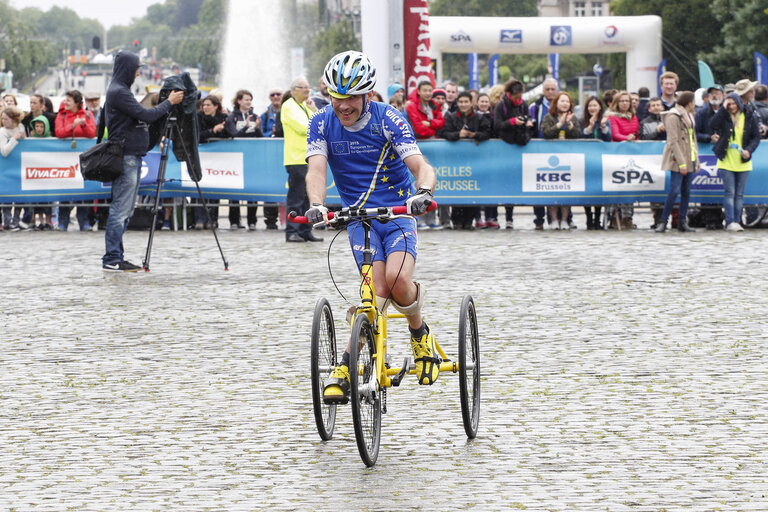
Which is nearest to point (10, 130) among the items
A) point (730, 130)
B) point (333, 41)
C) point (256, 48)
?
point (730, 130)

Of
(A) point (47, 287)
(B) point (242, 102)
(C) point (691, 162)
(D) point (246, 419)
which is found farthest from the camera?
(B) point (242, 102)

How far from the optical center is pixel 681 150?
61.7 ft

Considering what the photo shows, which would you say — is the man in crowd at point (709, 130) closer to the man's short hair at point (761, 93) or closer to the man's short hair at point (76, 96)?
the man's short hair at point (761, 93)

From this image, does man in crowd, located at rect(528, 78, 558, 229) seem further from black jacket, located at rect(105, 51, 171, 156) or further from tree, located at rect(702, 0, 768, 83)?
tree, located at rect(702, 0, 768, 83)

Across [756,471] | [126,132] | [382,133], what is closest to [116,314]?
[126,132]

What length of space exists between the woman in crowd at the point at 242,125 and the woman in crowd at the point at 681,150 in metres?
5.98

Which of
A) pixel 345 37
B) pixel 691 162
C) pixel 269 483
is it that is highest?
pixel 345 37

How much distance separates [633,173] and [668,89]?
1.50 m

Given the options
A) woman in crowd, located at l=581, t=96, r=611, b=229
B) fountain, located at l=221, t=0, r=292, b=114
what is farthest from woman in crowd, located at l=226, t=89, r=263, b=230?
fountain, located at l=221, t=0, r=292, b=114

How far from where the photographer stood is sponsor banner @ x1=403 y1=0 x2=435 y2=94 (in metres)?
23.8

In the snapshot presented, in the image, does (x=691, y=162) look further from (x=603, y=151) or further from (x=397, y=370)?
(x=397, y=370)

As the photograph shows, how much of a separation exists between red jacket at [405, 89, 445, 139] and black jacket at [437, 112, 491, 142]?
0.13 m

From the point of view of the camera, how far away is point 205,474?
6227 millimetres

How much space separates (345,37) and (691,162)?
77133 mm
